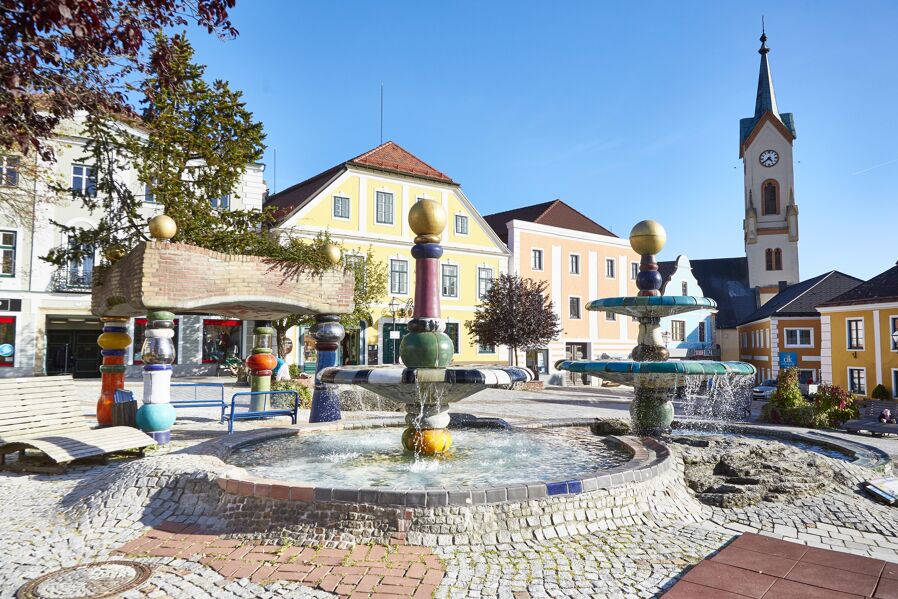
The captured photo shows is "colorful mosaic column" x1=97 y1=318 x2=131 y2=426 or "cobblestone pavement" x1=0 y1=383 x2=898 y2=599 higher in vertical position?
"colorful mosaic column" x1=97 y1=318 x2=131 y2=426

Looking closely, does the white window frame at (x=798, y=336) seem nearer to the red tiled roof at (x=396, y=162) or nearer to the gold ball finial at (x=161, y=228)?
the red tiled roof at (x=396, y=162)

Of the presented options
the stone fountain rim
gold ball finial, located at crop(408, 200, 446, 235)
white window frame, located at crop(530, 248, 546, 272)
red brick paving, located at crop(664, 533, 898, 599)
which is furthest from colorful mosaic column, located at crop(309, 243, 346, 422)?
white window frame, located at crop(530, 248, 546, 272)

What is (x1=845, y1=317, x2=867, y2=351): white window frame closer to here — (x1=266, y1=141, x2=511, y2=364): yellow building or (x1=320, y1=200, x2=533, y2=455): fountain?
(x1=266, y1=141, x2=511, y2=364): yellow building

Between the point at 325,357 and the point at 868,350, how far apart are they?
25.6 meters

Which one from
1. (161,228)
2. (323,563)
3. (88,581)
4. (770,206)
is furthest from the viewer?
(770,206)

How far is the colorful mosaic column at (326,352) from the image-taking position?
35.7ft

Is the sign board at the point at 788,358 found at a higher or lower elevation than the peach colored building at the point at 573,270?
lower

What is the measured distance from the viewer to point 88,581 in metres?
3.97

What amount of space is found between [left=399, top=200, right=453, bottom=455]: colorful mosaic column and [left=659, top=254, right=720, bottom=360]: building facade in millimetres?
41581

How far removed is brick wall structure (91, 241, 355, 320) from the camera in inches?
348

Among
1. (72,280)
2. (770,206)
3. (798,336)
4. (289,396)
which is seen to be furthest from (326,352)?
(770,206)

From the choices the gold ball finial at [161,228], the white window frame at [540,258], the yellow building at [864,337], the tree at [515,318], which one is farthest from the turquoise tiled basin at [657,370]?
the white window frame at [540,258]

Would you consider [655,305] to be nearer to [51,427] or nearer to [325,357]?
[325,357]

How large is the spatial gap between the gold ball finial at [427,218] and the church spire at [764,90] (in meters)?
64.5
